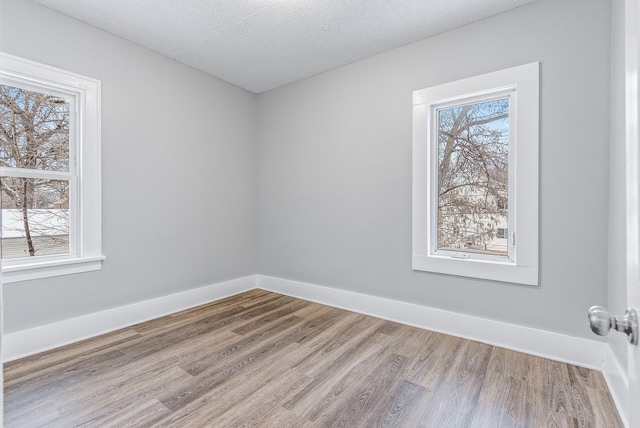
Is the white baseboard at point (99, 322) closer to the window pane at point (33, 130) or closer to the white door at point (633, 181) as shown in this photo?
the window pane at point (33, 130)

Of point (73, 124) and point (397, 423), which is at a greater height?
point (73, 124)

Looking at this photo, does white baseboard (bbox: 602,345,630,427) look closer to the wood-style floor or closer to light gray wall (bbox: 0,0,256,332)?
the wood-style floor

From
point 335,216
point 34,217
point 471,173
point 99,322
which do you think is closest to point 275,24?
point 335,216

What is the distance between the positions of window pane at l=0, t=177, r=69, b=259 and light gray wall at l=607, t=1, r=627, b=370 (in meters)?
3.73

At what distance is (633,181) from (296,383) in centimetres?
186

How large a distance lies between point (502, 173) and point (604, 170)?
595 millimetres

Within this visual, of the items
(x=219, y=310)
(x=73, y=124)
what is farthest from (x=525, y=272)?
(x=73, y=124)

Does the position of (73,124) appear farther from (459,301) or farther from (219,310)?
(459,301)

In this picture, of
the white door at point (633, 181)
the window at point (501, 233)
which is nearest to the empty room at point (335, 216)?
the window at point (501, 233)

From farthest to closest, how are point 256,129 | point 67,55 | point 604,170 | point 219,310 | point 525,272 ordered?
point 256,129 < point 219,310 < point 67,55 < point 525,272 < point 604,170

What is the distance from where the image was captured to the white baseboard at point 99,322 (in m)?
2.26

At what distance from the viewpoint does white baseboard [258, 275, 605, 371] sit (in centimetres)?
215

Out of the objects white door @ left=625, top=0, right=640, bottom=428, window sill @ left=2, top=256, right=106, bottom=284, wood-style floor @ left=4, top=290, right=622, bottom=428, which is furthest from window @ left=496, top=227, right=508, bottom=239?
window sill @ left=2, top=256, right=106, bottom=284

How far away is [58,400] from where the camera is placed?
1.78 meters
